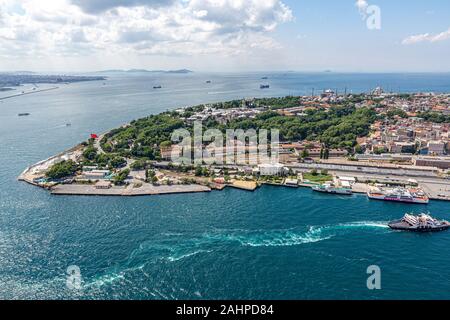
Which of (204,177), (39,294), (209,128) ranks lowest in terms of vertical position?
(39,294)

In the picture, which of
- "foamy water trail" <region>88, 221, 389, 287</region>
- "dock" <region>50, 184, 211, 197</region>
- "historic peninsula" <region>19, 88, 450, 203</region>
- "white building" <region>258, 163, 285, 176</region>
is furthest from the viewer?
"white building" <region>258, 163, 285, 176</region>

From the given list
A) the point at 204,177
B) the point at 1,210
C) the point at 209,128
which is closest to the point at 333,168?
the point at 204,177

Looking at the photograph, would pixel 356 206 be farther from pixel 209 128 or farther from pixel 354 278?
pixel 209 128

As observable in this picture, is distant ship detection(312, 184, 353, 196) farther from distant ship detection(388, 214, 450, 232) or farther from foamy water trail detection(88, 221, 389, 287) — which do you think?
distant ship detection(388, 214, 450, 232)

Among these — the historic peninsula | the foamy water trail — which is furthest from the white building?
the foamy water trail

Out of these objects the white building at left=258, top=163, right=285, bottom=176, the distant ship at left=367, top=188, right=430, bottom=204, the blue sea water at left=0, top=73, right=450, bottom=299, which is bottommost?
the blue sea water at left=0, top=73, right=450, bottom=299

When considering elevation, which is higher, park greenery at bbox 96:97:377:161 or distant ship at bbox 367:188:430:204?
park greenery at bbox 96:97:377:161
